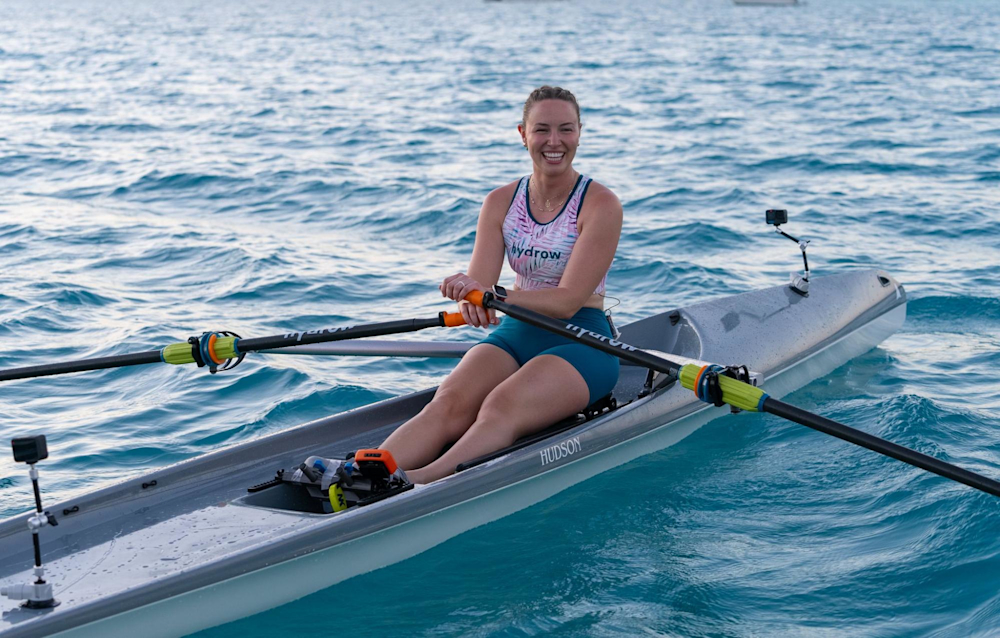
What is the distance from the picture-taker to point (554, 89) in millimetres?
4348

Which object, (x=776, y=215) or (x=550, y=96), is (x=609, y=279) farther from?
(x=550, y=96)

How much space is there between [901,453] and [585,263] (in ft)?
4.82

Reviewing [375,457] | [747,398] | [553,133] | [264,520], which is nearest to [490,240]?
[553,133]

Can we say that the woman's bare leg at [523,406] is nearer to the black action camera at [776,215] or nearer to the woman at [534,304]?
the woman at [534,304]

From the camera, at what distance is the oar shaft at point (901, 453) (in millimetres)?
3459

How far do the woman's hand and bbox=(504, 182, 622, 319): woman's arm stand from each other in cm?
15

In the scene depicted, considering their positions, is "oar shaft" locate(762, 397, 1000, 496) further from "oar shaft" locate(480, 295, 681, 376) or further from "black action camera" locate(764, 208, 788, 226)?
"black action camera" locate(764, 208, 788, 226)

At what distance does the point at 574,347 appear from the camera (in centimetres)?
446

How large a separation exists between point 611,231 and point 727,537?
134 centimetres

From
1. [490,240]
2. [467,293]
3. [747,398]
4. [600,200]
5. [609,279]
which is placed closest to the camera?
[747,398]

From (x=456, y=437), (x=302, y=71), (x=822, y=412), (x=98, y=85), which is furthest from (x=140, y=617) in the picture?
(x=302, y=71)

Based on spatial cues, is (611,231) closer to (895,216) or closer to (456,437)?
(456,437)

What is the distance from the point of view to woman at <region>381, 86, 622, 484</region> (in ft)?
13.9

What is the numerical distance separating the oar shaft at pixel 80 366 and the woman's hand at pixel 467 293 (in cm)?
124
